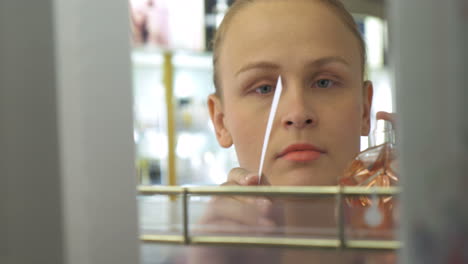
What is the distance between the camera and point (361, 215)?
0.86 meters

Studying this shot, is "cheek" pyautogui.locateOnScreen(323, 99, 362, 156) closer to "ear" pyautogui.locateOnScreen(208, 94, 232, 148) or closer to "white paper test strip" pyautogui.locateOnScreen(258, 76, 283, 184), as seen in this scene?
"white paper test strip" pyautogui.locateOnScreen(258, 76, 283, 184)

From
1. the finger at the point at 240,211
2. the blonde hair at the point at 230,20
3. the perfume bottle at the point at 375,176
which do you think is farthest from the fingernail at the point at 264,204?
the blonde hair at the point at 230,20

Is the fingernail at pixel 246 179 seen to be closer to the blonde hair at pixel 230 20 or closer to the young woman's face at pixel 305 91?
the young woman's face at pixel 305 91

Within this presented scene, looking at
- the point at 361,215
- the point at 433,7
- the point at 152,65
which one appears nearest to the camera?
the point at 433,7

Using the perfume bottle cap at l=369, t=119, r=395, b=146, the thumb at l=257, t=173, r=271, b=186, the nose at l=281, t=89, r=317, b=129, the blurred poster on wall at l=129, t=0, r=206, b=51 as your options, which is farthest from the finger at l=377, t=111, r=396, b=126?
the blurred poster on wall at l=129, t=0, r=206, b=51

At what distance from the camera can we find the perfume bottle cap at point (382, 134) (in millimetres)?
898

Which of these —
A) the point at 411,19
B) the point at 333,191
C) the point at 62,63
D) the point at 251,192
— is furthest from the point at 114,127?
the point at 411,19

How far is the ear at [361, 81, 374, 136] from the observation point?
0.94 meters

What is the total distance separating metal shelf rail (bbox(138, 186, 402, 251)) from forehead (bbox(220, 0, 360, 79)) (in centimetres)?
23

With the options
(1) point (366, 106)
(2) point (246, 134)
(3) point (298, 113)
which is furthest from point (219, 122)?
(1) point (366, 106)

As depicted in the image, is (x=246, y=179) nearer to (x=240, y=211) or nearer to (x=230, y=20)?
(x=240, y=211)

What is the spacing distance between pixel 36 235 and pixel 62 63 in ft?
0.97

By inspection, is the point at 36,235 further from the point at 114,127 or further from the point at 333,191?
the point at 333,191

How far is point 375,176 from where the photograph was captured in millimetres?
876
